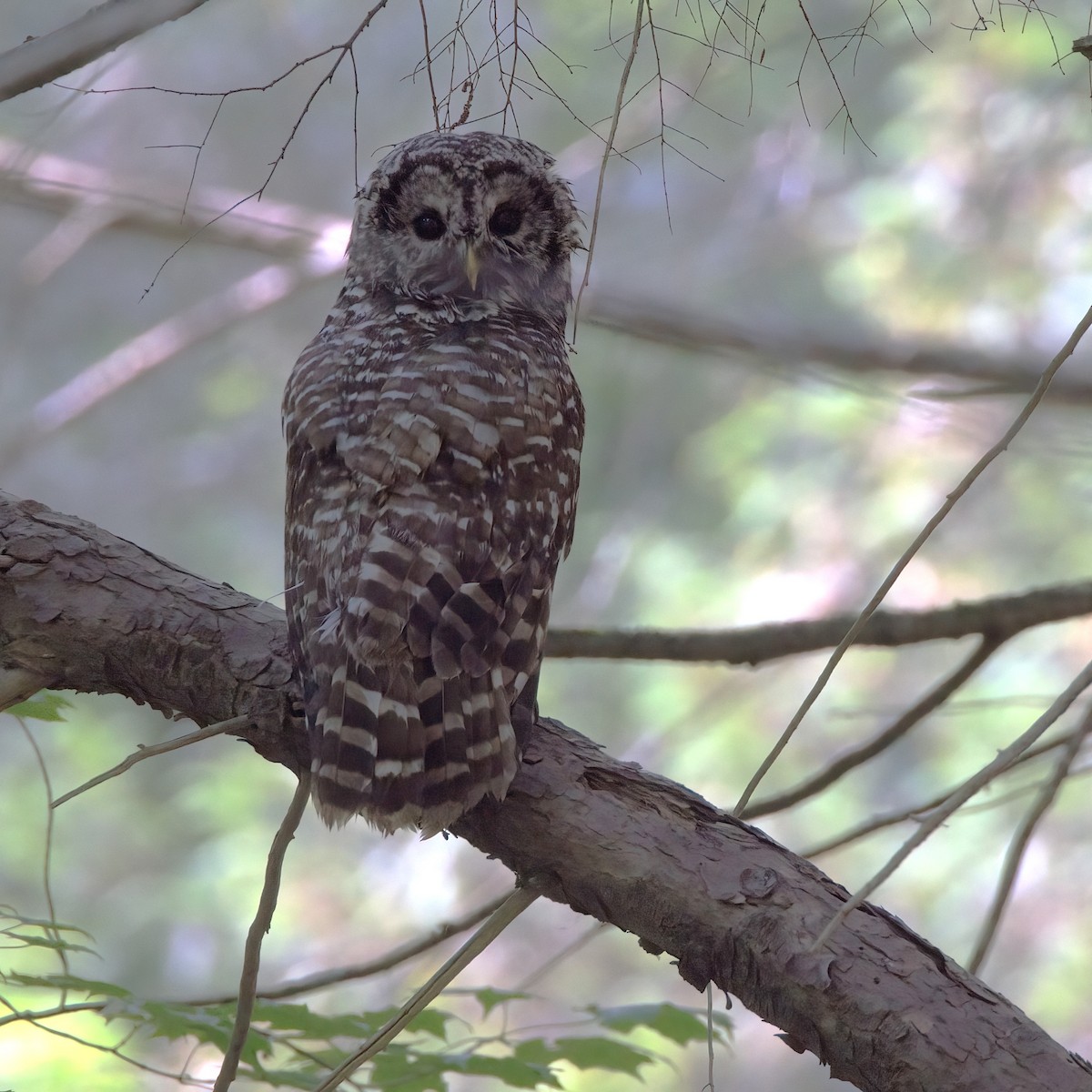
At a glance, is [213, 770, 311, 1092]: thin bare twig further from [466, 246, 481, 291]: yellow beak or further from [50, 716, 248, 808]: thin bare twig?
[466, 246, 481, 291]: yellow beak

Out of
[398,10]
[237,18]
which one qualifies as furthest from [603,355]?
[237,18]

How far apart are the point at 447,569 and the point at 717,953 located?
675 millimetres

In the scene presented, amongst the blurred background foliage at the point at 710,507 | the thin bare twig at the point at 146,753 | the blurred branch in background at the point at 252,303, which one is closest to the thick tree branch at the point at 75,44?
the blurred branch in background at the point at 252,303

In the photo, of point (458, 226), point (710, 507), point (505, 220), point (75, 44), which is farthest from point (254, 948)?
point (710, 507)

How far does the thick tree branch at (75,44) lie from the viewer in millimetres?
1168

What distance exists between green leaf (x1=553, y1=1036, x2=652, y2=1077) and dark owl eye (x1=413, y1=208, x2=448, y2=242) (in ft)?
5.01

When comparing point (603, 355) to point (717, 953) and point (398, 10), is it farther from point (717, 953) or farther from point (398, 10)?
point (717, 953)

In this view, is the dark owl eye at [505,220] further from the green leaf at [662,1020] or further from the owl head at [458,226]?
the green leaf at [662,1020]

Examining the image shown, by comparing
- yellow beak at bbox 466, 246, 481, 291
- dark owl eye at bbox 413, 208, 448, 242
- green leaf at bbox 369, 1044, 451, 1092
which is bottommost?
green leaf at bbox 369, 1044, 451, 1092

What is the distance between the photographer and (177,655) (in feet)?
6.47

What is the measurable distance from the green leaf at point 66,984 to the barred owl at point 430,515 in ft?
1.28

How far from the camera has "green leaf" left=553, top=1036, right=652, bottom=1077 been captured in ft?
6.71

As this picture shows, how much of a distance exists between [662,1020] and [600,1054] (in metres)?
0.12

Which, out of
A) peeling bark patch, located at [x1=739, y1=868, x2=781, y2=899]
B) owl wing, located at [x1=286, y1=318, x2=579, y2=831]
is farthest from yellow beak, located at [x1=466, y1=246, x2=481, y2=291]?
peeling bark patch, located at [x1=739, y1=868, x2=781, y2=899]
